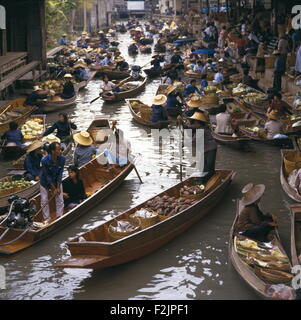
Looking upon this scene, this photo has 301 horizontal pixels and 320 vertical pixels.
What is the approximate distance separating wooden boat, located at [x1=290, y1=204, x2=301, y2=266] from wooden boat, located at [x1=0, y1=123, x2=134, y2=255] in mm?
3724

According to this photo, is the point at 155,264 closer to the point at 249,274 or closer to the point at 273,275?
the point at 249,274

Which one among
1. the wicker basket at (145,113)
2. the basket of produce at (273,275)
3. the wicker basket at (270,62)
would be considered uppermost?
the wicker basket at (270,62)

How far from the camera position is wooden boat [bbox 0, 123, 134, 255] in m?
10.3

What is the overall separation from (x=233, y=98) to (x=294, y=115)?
12.1ft

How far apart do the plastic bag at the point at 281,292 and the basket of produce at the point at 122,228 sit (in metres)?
2.66

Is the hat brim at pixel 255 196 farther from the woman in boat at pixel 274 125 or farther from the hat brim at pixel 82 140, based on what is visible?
the woman in boat at pixel 274 125

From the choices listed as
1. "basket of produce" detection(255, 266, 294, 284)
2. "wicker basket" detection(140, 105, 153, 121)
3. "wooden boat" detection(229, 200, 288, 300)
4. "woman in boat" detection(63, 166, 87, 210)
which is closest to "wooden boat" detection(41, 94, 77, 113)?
"wicker basket" detection(140, 105, 153, 121)

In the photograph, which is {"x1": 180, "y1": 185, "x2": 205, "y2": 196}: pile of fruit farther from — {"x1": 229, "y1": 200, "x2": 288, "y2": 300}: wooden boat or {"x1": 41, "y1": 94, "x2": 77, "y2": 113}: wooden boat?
{"x1": 41, "y1": 94, "x2": 77, "y2": 113}: wooden boat

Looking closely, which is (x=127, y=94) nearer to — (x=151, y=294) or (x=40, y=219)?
(x=40, y=219)

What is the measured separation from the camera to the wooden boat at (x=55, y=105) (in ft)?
68.5

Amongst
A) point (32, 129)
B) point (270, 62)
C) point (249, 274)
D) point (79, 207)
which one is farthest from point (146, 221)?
point (270, 62)

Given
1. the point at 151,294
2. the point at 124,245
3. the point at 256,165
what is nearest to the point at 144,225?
the point at 124,245

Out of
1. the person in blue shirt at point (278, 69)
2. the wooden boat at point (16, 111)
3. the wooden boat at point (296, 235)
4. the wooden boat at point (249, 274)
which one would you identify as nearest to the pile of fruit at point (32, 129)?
the wooden boat at point (16, 111)

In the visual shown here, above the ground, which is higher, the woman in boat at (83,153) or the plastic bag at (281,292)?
the woman in boat at (83,153)
